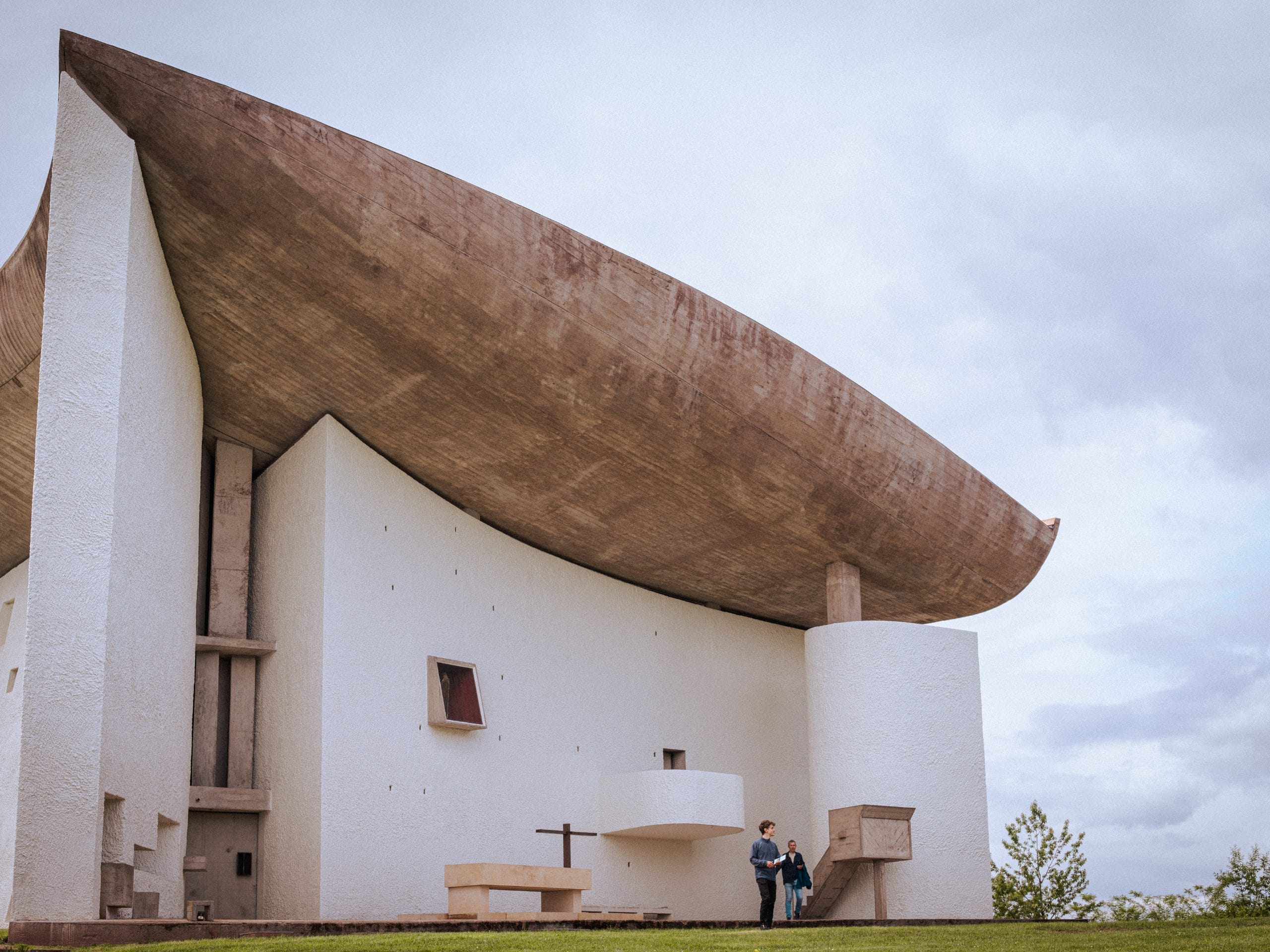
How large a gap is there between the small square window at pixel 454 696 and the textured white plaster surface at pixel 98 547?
323 centimetres

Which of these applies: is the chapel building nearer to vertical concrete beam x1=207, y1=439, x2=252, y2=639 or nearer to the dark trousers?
vertical concrete beam x1=207, y1=439, x2=252, y2=639

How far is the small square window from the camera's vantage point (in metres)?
15.0

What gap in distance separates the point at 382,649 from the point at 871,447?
20.7 ft

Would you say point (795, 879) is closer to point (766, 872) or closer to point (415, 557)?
point (766, 872)

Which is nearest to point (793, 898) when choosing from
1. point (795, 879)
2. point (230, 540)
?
point (795, 879)

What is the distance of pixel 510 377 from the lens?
13.6 metres

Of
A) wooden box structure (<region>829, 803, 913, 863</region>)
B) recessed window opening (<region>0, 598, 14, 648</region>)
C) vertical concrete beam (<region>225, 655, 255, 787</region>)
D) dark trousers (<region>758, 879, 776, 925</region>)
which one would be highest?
recessed window opening (<region>0, 598, 14, 648</region>)

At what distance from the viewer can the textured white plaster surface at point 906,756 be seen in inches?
624

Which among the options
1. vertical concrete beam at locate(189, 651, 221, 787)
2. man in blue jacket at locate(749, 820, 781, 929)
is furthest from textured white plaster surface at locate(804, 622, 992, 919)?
vertical concrete beam at locate(189, 651, 221, 787)

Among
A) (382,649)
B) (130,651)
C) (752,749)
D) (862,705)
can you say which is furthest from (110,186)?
(752,749)

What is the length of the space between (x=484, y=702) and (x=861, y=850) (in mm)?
4896

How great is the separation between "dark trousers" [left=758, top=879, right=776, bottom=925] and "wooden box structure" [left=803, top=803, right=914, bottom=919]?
375cm

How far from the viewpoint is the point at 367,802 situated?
45.7 ft

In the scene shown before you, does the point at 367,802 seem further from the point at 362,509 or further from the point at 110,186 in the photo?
the point at 110,186
